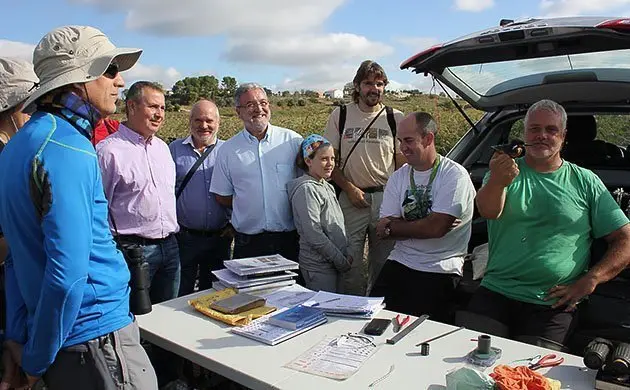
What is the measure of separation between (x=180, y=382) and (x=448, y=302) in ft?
4.96

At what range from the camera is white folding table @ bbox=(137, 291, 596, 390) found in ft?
5.80

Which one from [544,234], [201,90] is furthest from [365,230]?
[201,90]

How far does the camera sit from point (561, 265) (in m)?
2.62

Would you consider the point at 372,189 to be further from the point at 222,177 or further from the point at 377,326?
the point at 377,326

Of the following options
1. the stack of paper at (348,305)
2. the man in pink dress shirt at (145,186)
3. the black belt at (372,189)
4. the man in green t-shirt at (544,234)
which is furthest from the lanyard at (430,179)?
the man in pink dress shirt at (145,186)

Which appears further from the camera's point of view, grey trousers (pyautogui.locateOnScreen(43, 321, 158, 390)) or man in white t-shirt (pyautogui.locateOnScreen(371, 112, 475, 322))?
man in white t-shirt (pyautogui.locateOnScreen(371, 112, 475, 322))

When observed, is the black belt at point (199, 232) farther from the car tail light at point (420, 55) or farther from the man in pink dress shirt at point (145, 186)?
the car tail light at point (420, 55)

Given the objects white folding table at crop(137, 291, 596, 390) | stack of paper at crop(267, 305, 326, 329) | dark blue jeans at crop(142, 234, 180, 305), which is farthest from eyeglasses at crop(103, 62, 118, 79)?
dark blue jeans at crop(142, 234, 180, 305)

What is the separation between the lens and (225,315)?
7.66 feet

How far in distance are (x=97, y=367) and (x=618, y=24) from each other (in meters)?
2.66

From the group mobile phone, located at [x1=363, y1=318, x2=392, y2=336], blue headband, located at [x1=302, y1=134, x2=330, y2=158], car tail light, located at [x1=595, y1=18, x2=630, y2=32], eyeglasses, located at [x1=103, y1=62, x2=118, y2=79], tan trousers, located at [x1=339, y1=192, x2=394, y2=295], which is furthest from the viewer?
tan trousers, located at [x1=339, y1=192, x2=394, y2=295]

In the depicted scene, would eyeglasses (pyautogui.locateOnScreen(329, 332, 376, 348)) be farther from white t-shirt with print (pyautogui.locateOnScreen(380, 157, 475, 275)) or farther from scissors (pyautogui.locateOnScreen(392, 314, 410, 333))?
white t-shirt with print (pyautogui.locateOnScreen(380, 157, 475, 275))

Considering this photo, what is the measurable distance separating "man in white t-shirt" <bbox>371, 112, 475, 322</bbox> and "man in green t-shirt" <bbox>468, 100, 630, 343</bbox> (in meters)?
0.27

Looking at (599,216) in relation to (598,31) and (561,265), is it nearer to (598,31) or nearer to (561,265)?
(561,265)
